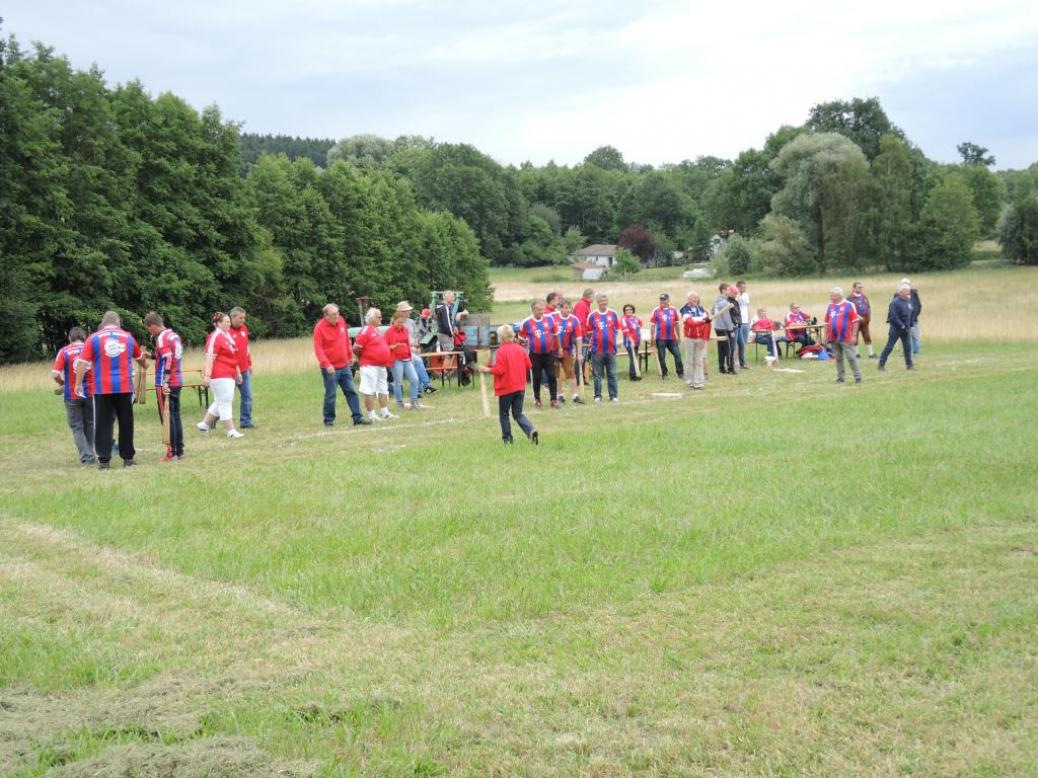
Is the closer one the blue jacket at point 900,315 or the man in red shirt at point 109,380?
the man in red shirt at point 109,380

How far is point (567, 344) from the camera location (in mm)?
19828

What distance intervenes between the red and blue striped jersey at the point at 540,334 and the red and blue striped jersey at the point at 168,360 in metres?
6.19

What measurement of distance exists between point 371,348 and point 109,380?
4790 millimetres

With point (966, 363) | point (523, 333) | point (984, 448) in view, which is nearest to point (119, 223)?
point (523, 333)

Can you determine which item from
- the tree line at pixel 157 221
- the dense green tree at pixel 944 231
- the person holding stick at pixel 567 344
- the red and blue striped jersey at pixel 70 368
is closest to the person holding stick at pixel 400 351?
the person holding stick at pixel 567 344

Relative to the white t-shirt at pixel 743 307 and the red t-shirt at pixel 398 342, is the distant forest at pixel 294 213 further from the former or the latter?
the white t-shirt at pixel 743 307

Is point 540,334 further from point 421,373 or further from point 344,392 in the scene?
point 421,373

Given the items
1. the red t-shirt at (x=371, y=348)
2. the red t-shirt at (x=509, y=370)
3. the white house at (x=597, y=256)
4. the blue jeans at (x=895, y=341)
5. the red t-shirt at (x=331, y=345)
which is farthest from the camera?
the white house at (x=597, y=256)

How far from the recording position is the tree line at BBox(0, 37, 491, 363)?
119 ft

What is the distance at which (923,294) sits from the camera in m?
56.3

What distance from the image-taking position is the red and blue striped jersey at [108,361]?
14.1 m

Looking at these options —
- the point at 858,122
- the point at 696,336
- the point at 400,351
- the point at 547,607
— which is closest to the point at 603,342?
the point at 696,336

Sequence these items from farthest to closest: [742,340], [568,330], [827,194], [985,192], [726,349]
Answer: [985,192], [827,194], [742,340], [726,349], [568,330]

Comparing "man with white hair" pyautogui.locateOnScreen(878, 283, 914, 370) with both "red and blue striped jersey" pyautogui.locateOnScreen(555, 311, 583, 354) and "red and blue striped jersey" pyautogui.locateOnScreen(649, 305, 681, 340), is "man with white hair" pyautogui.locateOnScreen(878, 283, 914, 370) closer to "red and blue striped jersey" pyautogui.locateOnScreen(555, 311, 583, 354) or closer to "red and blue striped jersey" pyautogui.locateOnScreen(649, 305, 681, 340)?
"red and blue striped jersey" pyautogui.locateOnScreen(649, 305, 681, 340)
